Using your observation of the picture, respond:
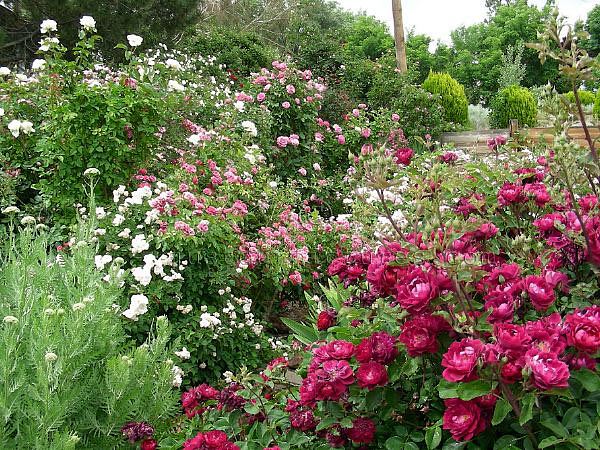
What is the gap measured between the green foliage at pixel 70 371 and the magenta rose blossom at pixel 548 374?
102 centimetres

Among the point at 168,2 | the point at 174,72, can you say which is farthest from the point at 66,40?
the point at 174,72

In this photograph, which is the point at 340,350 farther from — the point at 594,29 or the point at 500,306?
the point at 594,29

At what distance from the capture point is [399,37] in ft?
35.3

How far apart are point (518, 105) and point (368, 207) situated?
904 cm

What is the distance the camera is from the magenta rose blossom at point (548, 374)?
1.13 m

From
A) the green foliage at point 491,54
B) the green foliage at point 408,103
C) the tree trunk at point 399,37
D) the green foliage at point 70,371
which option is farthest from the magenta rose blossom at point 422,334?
the green foliage at point 491,54

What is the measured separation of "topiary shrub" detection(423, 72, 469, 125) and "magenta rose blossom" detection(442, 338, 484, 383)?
30.1ft

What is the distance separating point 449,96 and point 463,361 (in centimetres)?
937

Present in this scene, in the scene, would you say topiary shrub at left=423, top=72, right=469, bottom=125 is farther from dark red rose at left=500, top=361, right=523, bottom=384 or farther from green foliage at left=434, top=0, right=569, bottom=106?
dark red rose at left=500, top=361, right=523, bottom=384

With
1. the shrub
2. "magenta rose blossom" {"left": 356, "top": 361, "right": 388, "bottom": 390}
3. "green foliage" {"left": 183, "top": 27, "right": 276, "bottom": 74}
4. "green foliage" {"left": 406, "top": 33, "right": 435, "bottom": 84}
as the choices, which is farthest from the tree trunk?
"magenta rose blossom" {"left": 356, "top": 361, "right": 388, "bottom": 390}

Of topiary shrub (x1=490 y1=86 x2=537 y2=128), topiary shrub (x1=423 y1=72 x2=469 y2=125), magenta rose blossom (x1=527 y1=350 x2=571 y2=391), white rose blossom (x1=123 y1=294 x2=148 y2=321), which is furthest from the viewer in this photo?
topiary shrub (x1=423 y1=72 x2=469 y2=125)

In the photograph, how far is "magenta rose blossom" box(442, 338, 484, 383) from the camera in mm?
1188

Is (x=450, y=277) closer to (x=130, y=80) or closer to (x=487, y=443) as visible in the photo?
(x=487, y=443)

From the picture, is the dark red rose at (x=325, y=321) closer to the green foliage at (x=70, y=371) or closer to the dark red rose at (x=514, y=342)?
the green foliage at (x=70, y=371)
